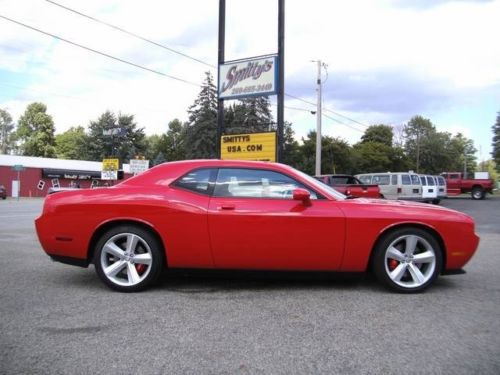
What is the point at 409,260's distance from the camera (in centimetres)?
475

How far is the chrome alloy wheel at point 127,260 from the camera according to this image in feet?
15.6

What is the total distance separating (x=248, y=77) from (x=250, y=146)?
200cm

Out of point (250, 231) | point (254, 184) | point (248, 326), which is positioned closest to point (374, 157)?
point (254, 184)

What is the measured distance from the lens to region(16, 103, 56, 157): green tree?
265ft

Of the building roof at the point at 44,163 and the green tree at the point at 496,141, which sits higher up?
the green tree at the point at 496,141

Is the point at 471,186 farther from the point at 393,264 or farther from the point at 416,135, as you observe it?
the point at 416,135

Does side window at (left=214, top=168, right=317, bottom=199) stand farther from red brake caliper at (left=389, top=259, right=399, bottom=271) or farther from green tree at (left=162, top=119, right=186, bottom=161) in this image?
green tree at (left=162, top=119, right=186, bottom=161)

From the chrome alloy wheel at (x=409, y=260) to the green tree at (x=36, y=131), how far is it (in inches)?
3340

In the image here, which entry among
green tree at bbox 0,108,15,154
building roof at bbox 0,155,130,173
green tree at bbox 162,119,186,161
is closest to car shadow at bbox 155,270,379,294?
building roof at bbox 0,155,130,173

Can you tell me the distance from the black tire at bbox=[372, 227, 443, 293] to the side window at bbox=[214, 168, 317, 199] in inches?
35.7

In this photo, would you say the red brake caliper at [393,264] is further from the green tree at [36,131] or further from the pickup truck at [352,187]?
the green tree at [36,131]

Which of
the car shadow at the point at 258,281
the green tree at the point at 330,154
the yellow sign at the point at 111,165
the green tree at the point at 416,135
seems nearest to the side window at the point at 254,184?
the car shadow at the point at 258,281

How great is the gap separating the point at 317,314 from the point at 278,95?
933 cm


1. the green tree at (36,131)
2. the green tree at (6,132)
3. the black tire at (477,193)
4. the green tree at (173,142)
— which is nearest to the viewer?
the black tire at (477,193)
